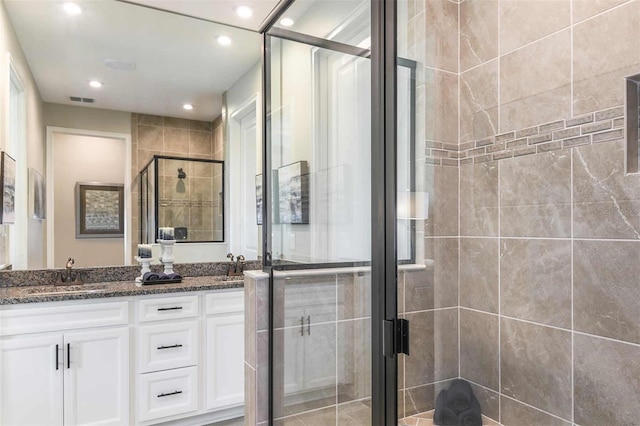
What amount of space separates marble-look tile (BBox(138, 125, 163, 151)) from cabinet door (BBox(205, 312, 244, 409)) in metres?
1.24

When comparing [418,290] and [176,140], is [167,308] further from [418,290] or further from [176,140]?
[418,290]

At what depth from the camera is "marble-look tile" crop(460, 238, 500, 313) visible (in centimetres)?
153

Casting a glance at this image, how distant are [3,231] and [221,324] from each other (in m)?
1.35

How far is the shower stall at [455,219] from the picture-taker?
1.28 m

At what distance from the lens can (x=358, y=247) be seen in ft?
4.55

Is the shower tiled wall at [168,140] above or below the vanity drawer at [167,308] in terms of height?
above

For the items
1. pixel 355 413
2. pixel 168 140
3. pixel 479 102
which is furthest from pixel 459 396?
pixel 168 140

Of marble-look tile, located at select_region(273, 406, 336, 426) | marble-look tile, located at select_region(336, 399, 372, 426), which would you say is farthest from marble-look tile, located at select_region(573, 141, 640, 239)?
marble-look tile, located at select_region(273, 406, 336, 426)

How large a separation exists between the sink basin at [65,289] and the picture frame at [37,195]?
0.44 meters

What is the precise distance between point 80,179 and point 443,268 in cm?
236

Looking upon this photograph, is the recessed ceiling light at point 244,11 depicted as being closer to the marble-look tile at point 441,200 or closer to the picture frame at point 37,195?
the picture frame at point 37,195

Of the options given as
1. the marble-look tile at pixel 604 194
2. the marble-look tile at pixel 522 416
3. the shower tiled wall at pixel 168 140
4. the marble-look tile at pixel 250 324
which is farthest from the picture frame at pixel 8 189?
the marble-look tile at pixel 604 194

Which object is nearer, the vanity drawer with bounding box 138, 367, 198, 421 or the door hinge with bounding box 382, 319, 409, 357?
the door hinge with bounding box 382, 319, 409, 357

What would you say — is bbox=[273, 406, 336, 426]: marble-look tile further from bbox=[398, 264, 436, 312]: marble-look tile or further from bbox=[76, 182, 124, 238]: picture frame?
bbox=[76, 182, 124, 238]: picture frame
